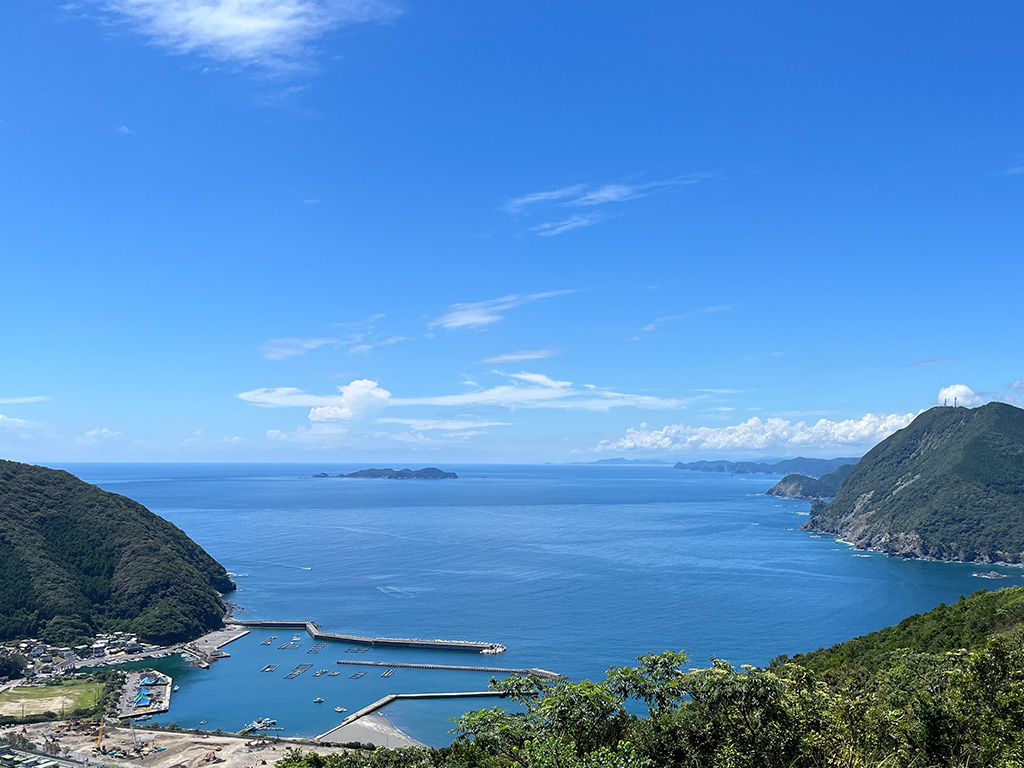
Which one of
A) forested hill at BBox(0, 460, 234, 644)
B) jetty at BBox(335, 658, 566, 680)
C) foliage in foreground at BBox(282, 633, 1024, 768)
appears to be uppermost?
foliage in foreground at BBox(282, 633, 1024, 768)

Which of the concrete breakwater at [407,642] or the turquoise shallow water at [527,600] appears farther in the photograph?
the concrete breakwater at [407,642]

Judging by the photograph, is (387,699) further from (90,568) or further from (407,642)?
(90,568)

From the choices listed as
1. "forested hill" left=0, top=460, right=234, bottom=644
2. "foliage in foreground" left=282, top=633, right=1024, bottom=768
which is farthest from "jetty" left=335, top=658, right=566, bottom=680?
"foliage in foreground" left=282, top=633, right=1024, bottom=768

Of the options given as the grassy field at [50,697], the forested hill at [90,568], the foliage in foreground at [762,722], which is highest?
the foliage in foreground at [762,722]

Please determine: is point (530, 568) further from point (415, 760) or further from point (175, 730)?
point (415, 760)

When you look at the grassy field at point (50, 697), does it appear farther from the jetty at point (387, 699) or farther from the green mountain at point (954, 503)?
the green mountain at point (954, 503)

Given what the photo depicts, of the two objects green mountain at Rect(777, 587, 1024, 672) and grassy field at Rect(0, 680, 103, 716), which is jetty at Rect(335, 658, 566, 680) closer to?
grassy field at Rect(0, 680, 103, 716)

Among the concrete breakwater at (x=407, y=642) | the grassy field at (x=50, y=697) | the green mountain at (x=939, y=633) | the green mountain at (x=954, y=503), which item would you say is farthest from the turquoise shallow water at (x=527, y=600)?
the green mountain at (x=939, y=633)

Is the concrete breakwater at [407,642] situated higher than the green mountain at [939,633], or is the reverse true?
the green mountain at [939,633]
